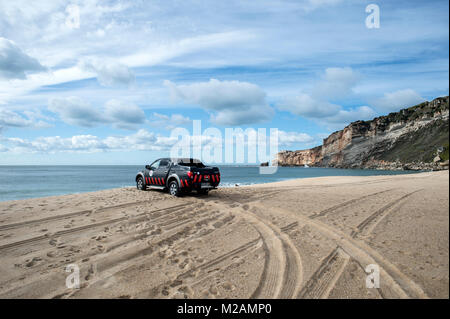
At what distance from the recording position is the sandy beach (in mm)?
2896

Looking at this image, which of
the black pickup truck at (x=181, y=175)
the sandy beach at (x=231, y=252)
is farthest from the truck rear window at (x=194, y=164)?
the sandy beach at (x=231, y=252)

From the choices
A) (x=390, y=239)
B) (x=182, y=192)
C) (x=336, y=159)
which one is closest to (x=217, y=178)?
(x=182, y=192)

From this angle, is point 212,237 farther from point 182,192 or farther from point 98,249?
point 182,192

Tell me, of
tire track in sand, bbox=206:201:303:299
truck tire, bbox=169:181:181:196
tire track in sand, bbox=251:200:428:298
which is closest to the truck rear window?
truck tire, bbox=169:181:181:196

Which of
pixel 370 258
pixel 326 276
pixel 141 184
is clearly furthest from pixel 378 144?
pixel 326 276

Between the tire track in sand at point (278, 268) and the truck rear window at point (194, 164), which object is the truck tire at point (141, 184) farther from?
the tire track in sand at point (278, 268)

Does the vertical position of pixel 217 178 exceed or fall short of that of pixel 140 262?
it exceeds it

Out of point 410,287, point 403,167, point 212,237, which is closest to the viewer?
point 410,287

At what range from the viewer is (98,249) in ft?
17.0

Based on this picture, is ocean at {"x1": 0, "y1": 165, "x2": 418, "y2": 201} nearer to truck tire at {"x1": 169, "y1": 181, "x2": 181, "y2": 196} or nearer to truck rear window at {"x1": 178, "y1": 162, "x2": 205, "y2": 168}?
truck rear window at {"x1": 178, "y1": 162, "x2": 205, "y2": 168}

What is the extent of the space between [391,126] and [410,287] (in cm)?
13450

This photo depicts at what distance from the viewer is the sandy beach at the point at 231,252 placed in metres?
2.90

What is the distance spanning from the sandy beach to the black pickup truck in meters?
3.59

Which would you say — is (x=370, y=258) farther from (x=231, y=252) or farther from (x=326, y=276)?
(x=231, y=252)
